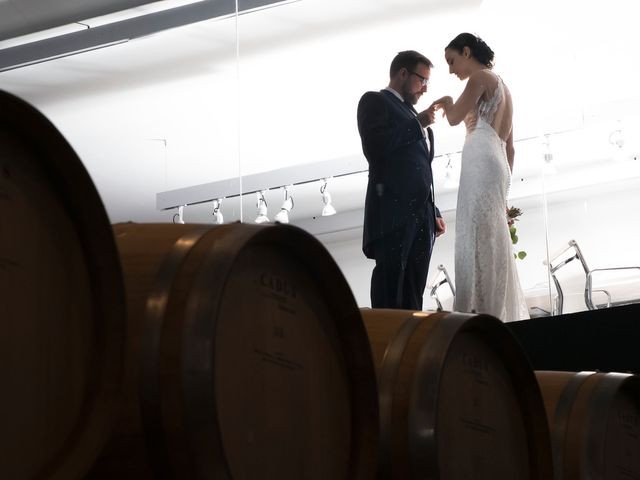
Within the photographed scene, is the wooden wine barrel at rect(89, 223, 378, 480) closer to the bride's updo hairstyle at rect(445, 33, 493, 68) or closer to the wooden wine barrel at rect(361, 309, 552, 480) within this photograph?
the wooden wine barrel at rect(361, 309, 552, 480)

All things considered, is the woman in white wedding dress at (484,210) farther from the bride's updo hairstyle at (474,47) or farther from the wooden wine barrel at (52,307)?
the wooden wine barrel at (52,307)

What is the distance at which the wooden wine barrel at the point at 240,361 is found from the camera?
1107mm

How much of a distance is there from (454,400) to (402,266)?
119 inches

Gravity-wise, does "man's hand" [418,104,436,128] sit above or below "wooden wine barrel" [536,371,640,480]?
above

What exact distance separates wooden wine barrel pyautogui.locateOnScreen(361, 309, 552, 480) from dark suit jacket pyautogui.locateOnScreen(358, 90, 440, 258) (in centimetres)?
282

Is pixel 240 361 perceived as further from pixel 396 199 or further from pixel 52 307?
pixel 396 199

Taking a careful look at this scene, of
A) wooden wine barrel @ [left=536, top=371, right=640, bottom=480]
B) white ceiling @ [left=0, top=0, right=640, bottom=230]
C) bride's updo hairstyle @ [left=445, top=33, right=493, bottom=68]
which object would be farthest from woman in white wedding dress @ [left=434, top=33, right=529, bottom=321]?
white ceiling @ [left=0, top=0, right=640, bottom=230]

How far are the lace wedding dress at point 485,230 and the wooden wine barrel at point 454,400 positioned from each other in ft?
9.84

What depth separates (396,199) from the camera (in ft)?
15.3

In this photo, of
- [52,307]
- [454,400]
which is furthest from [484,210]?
[52,307]

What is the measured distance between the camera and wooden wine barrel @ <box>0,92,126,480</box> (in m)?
0.96

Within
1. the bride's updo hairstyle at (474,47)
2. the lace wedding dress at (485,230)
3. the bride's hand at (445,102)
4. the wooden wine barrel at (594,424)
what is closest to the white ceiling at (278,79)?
the bride's updo hairstyle at (474,47)

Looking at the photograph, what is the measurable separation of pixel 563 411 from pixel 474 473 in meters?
0.46

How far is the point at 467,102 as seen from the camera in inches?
195
